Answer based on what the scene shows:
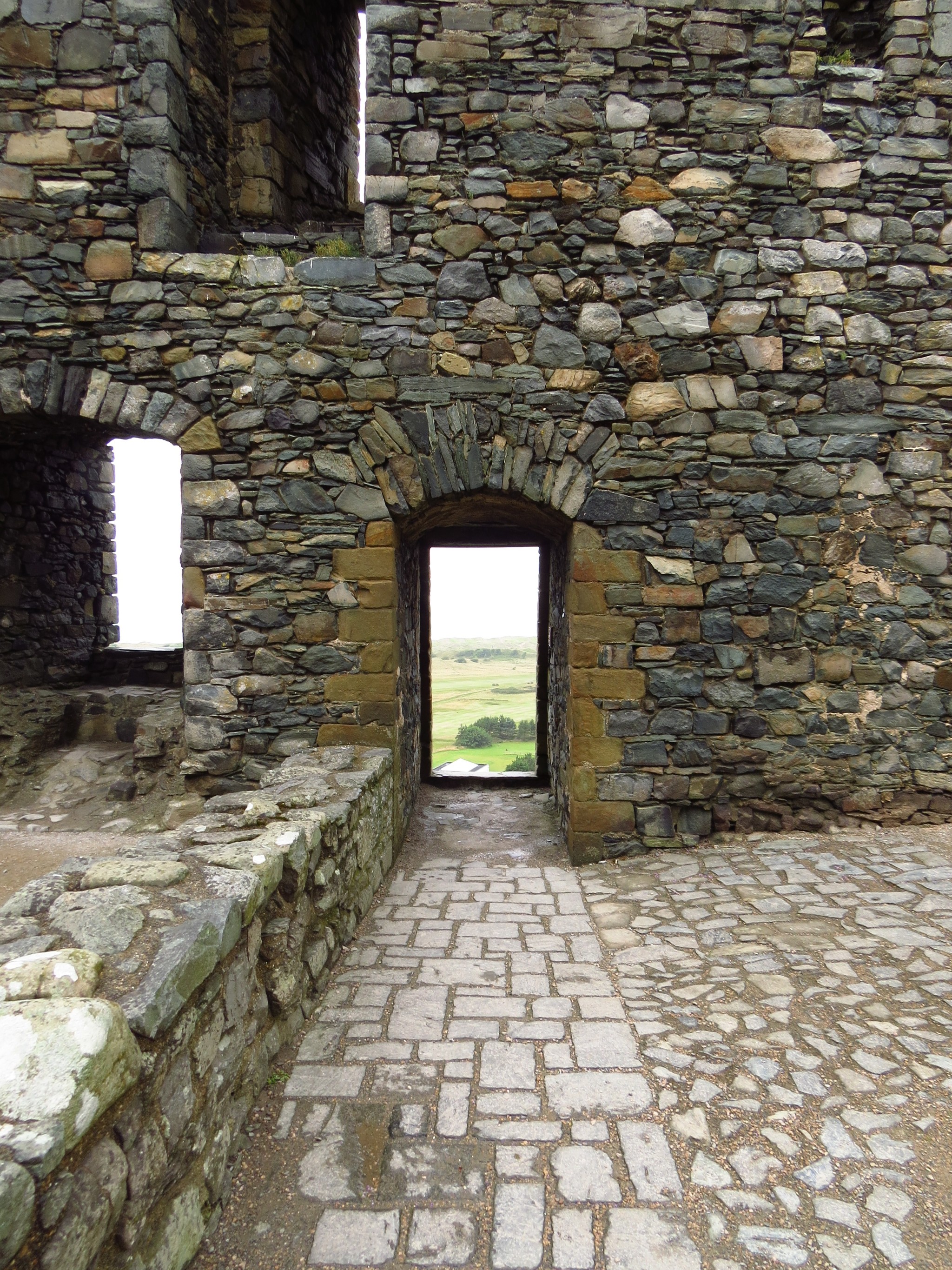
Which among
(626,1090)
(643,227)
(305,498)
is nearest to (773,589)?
(643,227)

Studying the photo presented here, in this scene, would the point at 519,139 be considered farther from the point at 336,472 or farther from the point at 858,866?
the point at 858,866

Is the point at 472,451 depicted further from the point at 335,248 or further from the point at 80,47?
the point at 80,47

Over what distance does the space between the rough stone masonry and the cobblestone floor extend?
1334mm

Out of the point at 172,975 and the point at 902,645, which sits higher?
the point at 902,645

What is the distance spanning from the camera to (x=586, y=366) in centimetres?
492

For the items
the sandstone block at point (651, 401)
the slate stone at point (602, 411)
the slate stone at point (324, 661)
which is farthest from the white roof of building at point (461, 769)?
the sandstone block at point (651, 401)

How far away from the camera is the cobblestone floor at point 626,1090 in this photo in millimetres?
2051

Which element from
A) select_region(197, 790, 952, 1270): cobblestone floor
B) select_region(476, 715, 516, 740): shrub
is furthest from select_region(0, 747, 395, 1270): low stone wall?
select_region(476, 715, 516, 740): shrub

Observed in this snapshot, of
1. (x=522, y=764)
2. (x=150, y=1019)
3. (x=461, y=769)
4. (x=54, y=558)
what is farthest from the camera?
(x=522, y=764)

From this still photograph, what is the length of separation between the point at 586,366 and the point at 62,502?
18.5ft

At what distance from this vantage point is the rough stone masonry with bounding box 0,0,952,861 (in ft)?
15.9

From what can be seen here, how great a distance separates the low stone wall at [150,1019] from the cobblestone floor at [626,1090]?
0.27 metres

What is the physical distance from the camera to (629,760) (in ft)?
16.6

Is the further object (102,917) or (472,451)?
(472,451)
